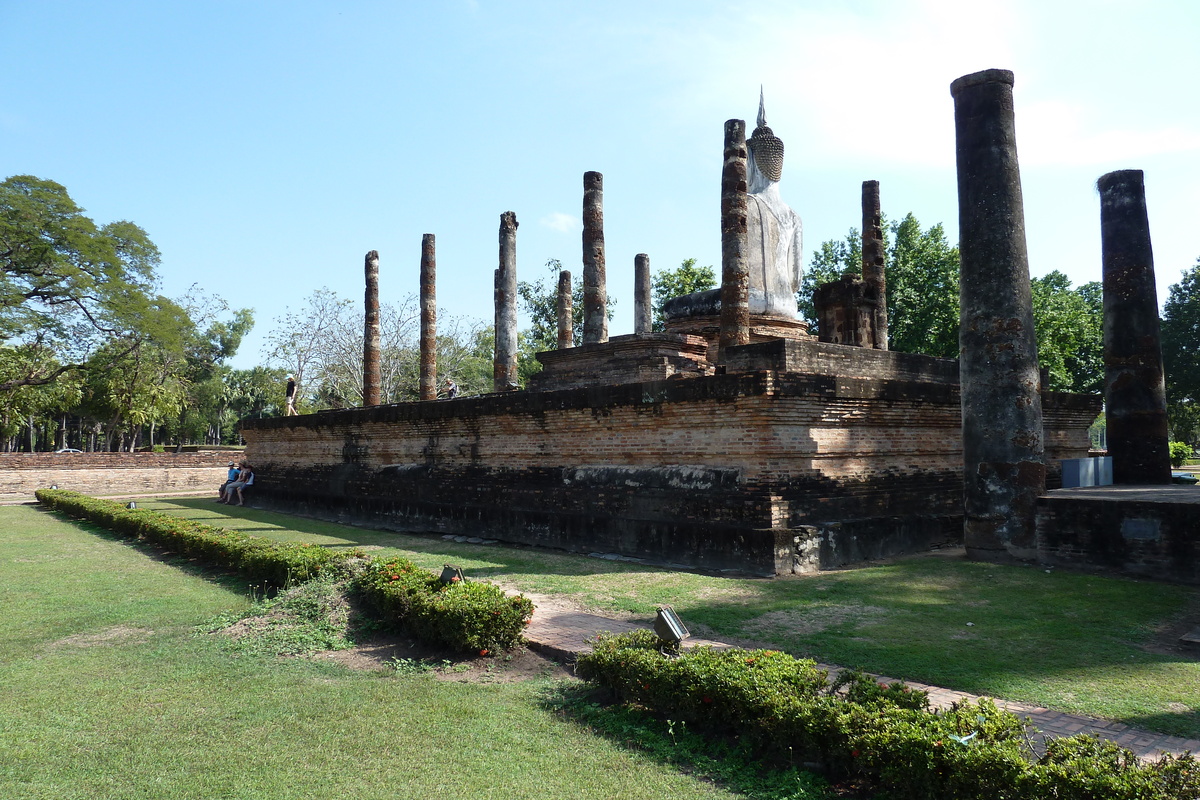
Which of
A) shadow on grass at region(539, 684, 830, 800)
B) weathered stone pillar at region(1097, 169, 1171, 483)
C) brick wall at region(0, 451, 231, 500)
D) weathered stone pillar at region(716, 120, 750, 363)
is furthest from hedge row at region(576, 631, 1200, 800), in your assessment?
brick wall at region(0, 451, 231, 500)

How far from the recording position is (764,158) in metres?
17.1

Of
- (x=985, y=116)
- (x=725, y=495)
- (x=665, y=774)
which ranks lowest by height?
(x=665, y=774)

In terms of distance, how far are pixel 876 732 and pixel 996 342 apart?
6529 mm

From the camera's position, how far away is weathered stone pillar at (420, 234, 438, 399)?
63.6ft

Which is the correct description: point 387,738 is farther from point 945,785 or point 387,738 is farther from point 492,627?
point 945,785

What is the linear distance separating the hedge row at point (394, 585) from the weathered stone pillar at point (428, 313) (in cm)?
859

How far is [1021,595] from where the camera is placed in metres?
6.87

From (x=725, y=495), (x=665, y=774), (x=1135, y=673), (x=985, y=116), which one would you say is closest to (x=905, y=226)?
(x=985, y=116)

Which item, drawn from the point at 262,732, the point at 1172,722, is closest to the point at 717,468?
the point at 1172,722

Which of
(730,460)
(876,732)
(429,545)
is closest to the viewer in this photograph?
(876,732)

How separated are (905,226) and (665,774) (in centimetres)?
2834

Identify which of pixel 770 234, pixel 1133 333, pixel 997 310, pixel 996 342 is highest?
pixel 770 234

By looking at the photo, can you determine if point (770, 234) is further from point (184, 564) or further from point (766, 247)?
point (184, 564)

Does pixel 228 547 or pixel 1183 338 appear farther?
pixel 1183 338
